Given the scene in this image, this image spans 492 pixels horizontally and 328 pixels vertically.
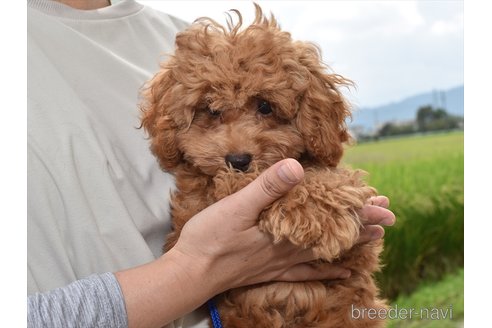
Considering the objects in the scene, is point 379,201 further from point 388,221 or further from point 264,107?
point 264,107

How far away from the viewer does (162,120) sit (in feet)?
8.17

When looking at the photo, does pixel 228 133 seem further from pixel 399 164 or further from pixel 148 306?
pixel 399 164

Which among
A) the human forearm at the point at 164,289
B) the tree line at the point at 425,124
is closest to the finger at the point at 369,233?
the human forearm at the point at 164,289

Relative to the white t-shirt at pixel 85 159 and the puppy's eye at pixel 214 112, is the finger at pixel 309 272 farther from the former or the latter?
the puppy's eye at pixel 214 112

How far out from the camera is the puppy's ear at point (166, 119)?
2473 mm

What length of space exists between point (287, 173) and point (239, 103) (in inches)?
20.3

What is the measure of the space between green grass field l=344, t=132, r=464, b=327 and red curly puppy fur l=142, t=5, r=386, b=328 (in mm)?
2964

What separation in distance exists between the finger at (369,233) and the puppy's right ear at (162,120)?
0.82 m

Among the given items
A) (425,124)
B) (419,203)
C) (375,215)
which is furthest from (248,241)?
(425,124)

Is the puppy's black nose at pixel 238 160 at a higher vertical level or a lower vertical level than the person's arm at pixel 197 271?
higher

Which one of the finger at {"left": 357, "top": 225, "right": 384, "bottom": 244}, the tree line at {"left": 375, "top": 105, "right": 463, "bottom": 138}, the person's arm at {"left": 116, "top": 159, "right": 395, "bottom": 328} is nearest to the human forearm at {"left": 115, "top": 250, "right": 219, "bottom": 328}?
the person's arm at {"left": 116, "top": 159, "right": 395, "bottom": 328}

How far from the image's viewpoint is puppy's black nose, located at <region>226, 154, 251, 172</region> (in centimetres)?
229

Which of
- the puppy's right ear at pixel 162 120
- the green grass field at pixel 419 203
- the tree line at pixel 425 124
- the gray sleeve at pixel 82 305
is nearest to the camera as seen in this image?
the gray sleeve at pixel 82 305
